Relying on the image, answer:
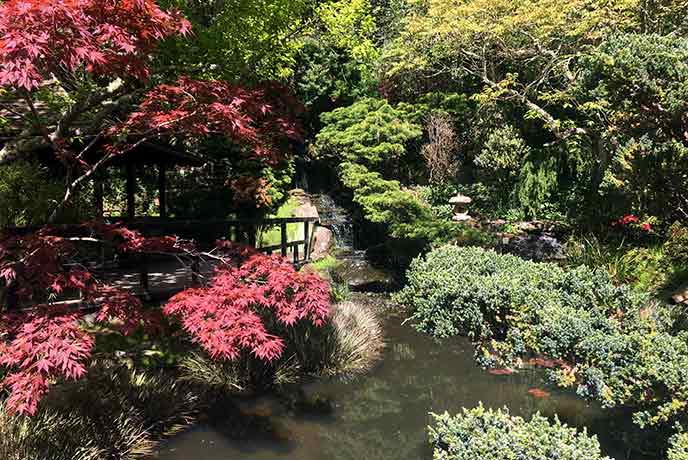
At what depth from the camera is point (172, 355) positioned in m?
5.98

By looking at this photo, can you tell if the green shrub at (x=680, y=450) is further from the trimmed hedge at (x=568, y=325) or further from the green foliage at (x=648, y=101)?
the green foliage at (x=648, y=101)

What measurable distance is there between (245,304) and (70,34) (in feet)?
7.91

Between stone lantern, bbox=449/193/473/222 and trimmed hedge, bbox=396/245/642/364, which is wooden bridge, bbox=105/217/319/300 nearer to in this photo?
trimmed hedge, bbox=396/245/642/364

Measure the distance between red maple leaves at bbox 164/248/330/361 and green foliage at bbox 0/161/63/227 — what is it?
4.44 m

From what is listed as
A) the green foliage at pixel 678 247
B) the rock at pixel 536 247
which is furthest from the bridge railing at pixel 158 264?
the green foliage at pixel 678 247

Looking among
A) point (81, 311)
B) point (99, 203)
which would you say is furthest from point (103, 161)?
point (99, 203)

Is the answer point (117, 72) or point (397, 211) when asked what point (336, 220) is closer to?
point (397, 211)

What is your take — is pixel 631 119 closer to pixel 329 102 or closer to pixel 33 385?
pixel 33 385

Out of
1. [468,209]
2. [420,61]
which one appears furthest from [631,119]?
[420,61]

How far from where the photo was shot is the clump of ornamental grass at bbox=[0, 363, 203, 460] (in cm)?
400

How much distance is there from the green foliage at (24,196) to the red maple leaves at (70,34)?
4.94 m

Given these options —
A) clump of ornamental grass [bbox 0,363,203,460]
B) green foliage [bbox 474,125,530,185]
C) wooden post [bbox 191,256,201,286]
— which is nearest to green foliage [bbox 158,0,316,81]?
wooden post [bbox 191,256,201,286]

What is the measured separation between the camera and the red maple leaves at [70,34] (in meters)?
2.91

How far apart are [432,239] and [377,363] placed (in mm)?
4699
